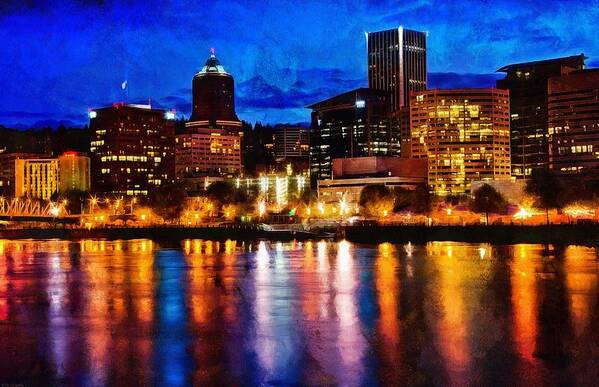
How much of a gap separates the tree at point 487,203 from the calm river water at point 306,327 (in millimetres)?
73374

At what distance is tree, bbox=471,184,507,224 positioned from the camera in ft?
391

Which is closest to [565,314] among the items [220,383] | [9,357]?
[220,383]

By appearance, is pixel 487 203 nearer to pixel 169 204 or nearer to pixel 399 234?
pixel 399 234

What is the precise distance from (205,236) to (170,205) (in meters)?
43.3

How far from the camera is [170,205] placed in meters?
164

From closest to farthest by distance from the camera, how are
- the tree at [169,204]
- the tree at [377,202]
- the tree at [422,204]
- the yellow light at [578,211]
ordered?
the yellow light at [578,211] < the tree at [422,204] < the tree at [377,202] < the tree at [169,204]

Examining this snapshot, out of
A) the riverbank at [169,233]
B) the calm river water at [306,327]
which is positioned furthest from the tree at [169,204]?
the calm river water at [306,327]

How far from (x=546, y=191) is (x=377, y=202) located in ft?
161

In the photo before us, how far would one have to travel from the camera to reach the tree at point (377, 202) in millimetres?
150625

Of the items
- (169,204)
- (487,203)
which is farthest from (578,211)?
(169,204)

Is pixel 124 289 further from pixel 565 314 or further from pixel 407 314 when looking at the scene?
pixel 565 314

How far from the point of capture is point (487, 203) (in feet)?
390

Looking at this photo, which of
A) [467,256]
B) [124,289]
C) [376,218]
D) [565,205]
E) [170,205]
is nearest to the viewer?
[124,289]

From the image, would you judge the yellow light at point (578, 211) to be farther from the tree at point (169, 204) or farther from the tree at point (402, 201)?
the tree at point (169, 204)
